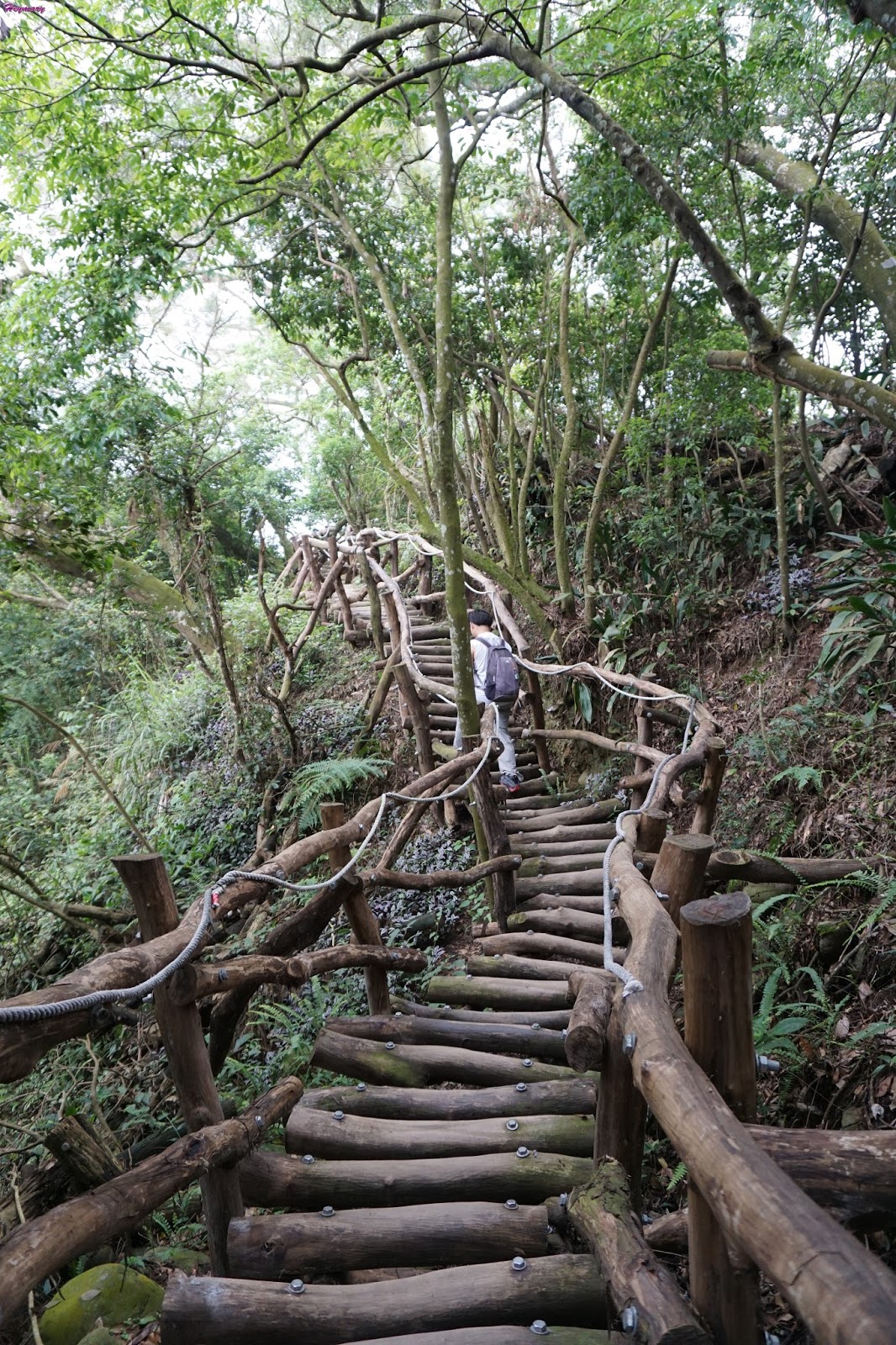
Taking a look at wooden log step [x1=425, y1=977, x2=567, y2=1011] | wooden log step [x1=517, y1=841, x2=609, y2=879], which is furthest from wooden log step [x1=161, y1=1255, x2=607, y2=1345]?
wooden log step [x1=517, y1=841, x2=609, y2=879]

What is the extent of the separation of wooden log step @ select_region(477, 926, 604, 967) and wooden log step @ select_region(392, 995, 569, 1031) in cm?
41

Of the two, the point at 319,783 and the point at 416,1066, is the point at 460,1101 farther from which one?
the point at 319,783

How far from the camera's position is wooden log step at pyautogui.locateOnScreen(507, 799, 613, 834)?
5.82 m

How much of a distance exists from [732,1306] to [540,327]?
26.4ft

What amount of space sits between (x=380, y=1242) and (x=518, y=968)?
6.74ft

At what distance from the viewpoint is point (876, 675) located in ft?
15.8

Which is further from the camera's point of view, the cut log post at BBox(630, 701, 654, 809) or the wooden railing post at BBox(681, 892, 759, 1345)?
the cut log post at BBox(630, 701, 654, 809)

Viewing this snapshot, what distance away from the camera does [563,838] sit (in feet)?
18.3

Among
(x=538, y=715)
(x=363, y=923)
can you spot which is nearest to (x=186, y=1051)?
(x=363, y=923)

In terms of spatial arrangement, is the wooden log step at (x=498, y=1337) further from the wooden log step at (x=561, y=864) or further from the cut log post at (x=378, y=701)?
the cut log post at (x=378, y=701)

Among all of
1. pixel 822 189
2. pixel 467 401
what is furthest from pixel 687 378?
pixel 467 401

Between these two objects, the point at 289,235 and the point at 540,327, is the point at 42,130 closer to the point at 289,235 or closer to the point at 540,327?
the point at 289,235

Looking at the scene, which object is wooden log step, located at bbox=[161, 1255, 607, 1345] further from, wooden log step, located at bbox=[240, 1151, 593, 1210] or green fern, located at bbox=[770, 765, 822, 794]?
green fern, located at bbox=[770, 765, 822, 794]

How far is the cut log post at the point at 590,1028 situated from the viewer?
187cm
